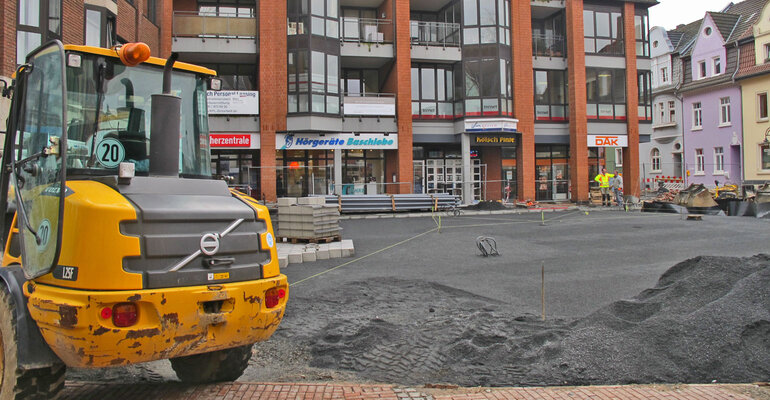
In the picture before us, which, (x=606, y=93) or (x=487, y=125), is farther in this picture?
(x=606, y=93)

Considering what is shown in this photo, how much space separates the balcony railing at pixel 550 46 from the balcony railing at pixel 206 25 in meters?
16.5

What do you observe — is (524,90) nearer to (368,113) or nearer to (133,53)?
(368,113)

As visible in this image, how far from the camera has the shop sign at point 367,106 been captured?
27891 millimetres

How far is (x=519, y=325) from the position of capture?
20.3 feet

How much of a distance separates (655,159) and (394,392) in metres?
49.2

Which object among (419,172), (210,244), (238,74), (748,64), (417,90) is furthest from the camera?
(748,64)

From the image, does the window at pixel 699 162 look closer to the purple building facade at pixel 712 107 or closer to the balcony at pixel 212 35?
the purple building facade at pixel 712 107

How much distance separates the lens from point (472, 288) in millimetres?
8789

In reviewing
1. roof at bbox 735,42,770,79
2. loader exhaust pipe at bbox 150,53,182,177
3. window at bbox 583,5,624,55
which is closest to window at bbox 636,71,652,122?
window at bbox 583,5,624,55

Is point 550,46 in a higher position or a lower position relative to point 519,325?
higher

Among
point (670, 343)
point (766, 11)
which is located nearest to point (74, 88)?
point (670, 343)

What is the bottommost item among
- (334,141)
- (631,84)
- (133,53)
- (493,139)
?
(133,53)

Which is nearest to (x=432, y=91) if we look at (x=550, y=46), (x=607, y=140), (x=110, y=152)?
(x=550, y=46)

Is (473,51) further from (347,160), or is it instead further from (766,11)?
(766,11)
